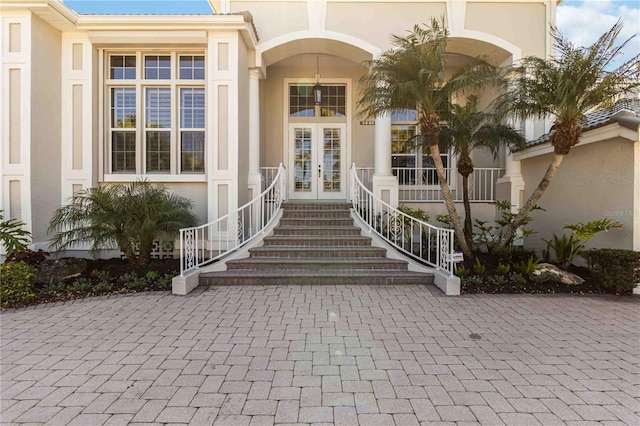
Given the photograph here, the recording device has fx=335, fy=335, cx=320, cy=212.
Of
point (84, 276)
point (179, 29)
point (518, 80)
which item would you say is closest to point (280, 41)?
point (179, 29)

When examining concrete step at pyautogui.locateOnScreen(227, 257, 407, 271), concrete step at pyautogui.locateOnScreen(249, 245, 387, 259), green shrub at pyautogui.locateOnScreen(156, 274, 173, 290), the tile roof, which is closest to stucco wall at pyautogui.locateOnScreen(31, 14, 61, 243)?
green shrub at pyautogui.locateOnScreen(156, 274, 173, 290)

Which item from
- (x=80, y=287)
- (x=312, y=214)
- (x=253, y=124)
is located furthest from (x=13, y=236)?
(x=312, y=214)

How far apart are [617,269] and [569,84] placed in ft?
9.98

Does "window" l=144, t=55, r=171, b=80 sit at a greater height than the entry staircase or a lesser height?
greater

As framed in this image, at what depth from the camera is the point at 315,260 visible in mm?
6266

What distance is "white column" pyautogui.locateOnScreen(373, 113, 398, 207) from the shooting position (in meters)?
8.21

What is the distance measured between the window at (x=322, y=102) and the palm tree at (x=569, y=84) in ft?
16.3

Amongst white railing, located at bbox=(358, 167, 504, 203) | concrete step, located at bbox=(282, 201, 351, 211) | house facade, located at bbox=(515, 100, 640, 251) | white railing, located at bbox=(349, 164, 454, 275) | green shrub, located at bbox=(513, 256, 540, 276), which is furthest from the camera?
white railing, located at bbox=(358, 167, 504, 203)

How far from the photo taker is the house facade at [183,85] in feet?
20.7

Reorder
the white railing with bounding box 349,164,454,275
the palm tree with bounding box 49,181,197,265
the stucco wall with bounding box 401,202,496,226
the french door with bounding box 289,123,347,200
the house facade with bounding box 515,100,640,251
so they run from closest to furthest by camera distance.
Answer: the house facade with bounding box 515,100,640,251, the palm tree with bounding box 49,181,197,265, the white railing with bounding box 349,164,454,275, the stucco wall with bounding box 401,202,496,226, the french door with bounding box 289,123,347,200

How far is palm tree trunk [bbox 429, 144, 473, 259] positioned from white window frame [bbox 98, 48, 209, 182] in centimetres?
489

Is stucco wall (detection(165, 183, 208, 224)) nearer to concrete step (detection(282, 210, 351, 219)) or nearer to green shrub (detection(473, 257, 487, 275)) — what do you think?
concrete step (detection(282, 210, 351, 219))

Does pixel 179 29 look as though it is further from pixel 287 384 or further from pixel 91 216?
pixel 287 384

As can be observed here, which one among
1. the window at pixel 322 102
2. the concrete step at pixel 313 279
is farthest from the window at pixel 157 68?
the concrete step at pixel 313 279
